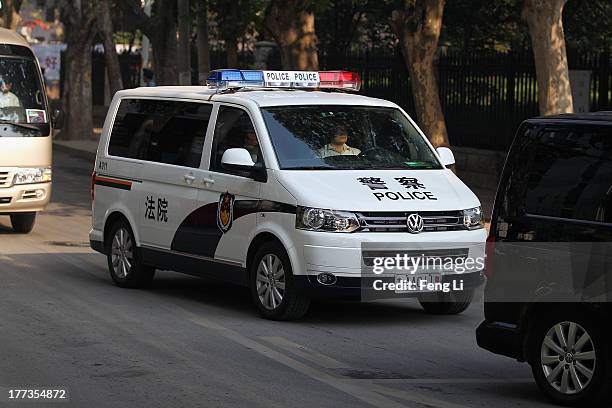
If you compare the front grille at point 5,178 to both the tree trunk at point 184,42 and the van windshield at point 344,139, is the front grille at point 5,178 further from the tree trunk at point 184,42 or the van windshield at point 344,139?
the tree trunk at point 184,42

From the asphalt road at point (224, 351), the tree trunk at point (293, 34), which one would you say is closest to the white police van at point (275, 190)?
the asphalt road at point (224, 351)

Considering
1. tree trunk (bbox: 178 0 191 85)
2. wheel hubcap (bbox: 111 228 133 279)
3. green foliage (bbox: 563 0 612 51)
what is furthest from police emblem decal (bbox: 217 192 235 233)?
green foliage (bbox: 563 0 612 51)

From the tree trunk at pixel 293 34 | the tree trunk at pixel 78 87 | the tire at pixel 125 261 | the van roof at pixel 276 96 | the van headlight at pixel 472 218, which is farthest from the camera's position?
the tree trunk at pixel 78 87

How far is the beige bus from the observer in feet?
53.6

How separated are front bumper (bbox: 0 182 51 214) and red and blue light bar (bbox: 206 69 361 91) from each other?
4.96m

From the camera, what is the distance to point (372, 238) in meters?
10.4

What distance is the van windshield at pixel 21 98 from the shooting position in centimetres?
1645

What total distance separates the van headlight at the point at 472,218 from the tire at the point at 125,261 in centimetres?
335

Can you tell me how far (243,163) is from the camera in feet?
35.9

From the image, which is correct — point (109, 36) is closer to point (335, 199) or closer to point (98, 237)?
point (98, 237)

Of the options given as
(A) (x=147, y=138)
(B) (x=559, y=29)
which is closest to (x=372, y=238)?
(A) (x=147, y=138)

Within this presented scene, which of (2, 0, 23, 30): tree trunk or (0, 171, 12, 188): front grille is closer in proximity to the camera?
(0, 171, 12, 188): front grille

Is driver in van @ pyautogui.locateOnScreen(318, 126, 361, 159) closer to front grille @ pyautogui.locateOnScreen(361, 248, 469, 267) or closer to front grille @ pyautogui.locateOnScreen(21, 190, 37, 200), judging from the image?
front grille @ pyautogui.locateOnScreen(361, 248, 469, 267)

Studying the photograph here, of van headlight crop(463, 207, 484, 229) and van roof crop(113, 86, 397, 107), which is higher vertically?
van roof crop(113, 86, 397, 107)
